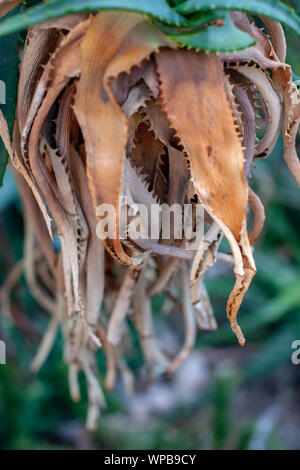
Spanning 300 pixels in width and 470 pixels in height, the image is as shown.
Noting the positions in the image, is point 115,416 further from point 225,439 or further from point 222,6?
point 222,6

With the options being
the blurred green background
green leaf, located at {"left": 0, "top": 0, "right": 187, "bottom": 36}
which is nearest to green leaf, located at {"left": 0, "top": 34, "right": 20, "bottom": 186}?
green leaf, located at {"left": 0, "top": 0, "right": 187, "bottom": 36}

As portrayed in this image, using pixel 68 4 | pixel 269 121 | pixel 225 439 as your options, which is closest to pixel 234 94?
pixel 269 121

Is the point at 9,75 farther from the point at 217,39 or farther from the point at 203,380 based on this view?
the point at 203,380

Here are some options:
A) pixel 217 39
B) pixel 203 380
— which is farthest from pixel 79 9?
pixel 203 380

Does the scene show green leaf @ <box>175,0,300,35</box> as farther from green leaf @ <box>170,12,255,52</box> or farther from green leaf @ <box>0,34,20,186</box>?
green leaf @ <box>0,34,20,186</box>

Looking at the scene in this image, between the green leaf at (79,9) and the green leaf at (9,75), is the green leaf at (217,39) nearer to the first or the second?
the green leaf at (79,9)
